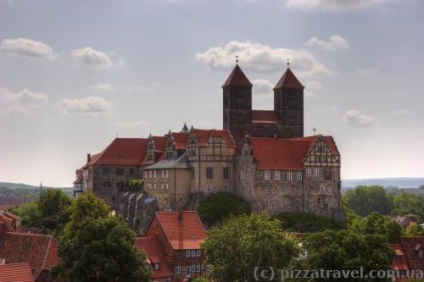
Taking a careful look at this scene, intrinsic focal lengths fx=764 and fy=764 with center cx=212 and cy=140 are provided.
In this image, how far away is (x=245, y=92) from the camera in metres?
108

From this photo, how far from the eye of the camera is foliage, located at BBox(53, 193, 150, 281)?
51.8 metres

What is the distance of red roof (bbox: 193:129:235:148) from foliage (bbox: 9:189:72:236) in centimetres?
1817

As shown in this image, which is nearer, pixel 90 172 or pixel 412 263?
pixel 412 263

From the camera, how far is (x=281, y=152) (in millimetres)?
95500

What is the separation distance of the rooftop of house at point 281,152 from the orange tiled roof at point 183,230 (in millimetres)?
21997

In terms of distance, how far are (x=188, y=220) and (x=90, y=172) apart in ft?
135

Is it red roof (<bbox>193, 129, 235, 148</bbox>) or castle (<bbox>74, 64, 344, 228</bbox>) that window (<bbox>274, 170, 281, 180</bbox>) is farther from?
red roof (<bbox>193, 129, 235, 148</bbox>)

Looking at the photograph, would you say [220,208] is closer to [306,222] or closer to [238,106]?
[306,222]

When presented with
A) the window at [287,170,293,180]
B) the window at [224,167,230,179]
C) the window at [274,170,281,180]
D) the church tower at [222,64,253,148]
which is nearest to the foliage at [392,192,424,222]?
the church tower at [222,64,253,148]

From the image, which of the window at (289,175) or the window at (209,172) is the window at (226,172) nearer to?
the window at (209,172)

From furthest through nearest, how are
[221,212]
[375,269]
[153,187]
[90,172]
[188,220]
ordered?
[90,172]
[153,187]
[221,212]
[188,220]
[375,269]

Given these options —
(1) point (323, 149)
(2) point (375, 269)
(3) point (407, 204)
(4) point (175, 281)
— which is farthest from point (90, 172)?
(3) point (407, 204)

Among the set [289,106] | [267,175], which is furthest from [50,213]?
[289,106]

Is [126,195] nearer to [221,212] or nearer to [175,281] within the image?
[221,212]
